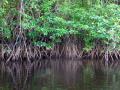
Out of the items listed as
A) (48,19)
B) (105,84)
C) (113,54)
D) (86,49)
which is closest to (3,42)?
(48,19)

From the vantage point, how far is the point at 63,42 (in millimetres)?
20969

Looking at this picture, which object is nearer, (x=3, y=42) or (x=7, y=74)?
(x=7, y=74)

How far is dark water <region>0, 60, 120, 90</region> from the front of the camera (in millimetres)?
13859

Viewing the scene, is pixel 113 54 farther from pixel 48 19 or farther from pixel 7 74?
pixel 7 74

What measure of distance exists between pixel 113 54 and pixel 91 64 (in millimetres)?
1693

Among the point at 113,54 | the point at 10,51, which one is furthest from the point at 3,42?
the point at 113,54

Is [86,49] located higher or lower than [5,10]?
lower

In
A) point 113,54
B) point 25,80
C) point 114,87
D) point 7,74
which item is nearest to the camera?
point 114,87

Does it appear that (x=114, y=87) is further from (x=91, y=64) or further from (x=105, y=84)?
(x=91, y=64)

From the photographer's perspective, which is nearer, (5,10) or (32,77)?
(32,77)

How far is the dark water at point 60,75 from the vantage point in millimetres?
13859

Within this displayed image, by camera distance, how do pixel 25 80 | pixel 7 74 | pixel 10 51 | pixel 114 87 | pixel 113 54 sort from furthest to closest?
pixel 113 54
pixel 10 51
pixel 7 74
pixel 25 80
pixel 114 87

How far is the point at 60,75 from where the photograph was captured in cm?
1619

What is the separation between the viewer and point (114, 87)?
13.8 meters
